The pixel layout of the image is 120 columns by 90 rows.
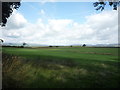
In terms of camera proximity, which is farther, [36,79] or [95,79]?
[95,79]

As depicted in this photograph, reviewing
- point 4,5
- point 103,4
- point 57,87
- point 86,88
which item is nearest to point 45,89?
point 57,87

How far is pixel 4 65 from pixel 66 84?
12.9 feet

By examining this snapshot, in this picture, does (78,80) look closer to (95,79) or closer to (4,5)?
(95,79)

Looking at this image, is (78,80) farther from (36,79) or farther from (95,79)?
(36,79)

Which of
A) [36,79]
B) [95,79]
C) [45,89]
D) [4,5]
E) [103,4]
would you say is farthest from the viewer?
[4,5]

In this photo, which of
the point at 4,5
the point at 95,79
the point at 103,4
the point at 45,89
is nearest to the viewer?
the point at 45,89

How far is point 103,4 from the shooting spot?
1275 cm

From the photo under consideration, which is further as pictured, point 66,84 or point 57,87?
point 66,84

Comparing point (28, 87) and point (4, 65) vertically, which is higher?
point (4, 65)

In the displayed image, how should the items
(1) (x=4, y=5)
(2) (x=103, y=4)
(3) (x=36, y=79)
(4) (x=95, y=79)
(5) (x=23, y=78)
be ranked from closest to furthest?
(5) (x=23, y=78) < (3) (x=36, y=79) < (4) (x=95, y=79) < (2) (x=103, y=4) < (1) (x=4, y=5)

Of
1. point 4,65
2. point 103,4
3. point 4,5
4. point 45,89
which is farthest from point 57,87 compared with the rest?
point 4,5

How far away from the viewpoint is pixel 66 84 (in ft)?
26.7

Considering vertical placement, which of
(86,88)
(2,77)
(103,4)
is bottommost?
(86,88)

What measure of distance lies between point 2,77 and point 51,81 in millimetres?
2698
